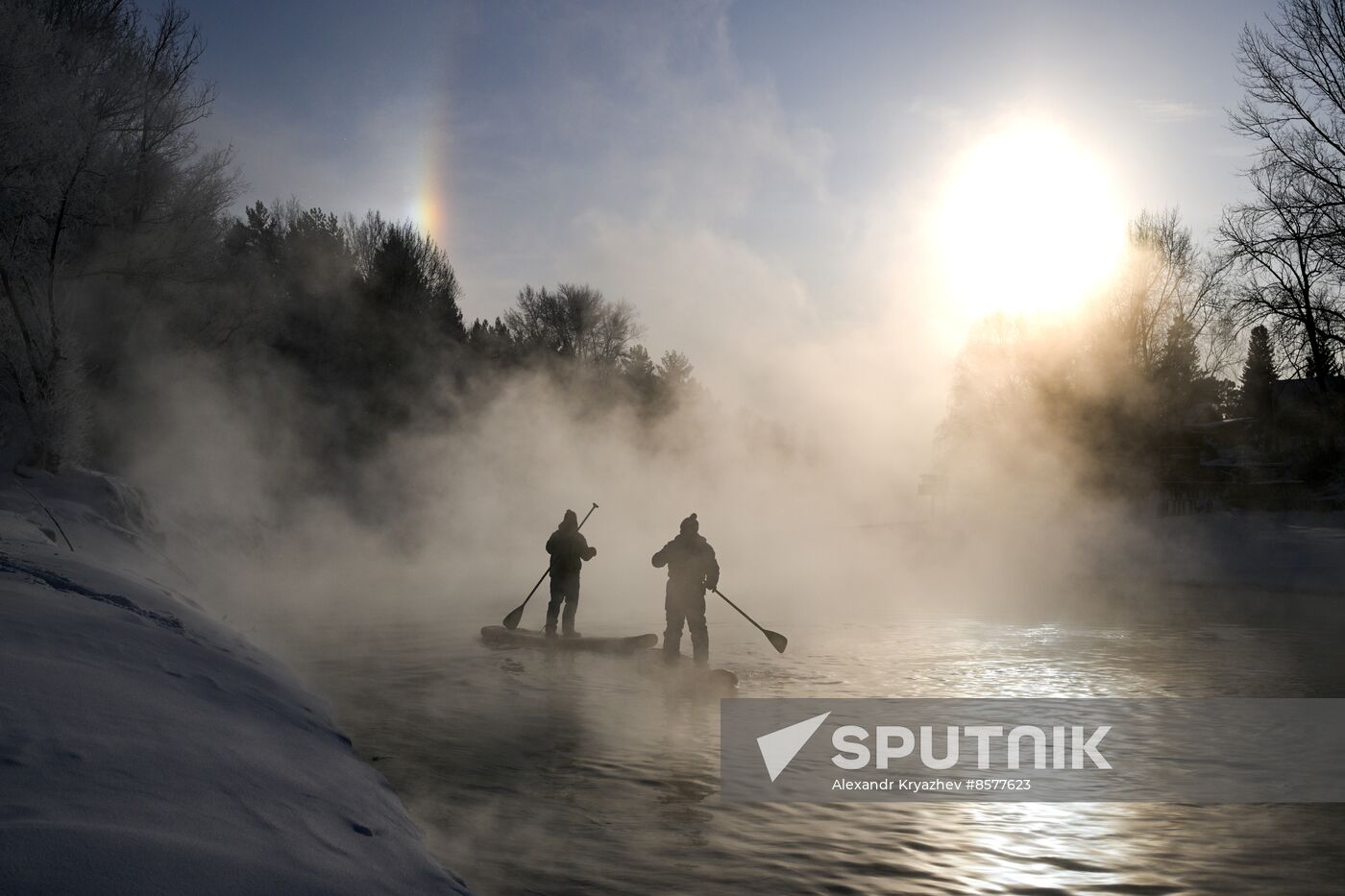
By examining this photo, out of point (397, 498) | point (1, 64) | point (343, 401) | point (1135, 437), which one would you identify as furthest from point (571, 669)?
point (1135, 437)

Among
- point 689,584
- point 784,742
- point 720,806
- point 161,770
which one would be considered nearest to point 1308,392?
point 689,584

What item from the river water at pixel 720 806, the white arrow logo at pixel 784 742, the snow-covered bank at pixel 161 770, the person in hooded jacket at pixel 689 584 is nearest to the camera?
the snow-covered bank at pixel 161 770

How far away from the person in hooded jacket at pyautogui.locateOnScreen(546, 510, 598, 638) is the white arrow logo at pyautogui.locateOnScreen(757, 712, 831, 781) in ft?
20.9

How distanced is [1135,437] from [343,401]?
37.7 meters

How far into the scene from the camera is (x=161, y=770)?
15.1 feet

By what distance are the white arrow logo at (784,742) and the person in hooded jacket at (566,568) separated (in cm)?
637

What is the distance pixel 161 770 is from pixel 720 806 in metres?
4.12

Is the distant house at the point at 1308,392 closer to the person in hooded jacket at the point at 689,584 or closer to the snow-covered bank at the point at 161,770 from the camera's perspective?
the person in hooded jacket at the point at 689,584

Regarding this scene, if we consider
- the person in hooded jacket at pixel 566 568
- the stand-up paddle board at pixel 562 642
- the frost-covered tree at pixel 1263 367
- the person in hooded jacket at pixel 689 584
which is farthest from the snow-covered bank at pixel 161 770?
the frost-covered tree at pixel 1263 367

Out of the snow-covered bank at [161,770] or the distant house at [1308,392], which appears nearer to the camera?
the snow-covered bank at [161,770]

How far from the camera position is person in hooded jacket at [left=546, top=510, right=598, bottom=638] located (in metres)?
15.8

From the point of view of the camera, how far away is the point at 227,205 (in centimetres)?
2520

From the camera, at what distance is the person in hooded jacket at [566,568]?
15.8 metres

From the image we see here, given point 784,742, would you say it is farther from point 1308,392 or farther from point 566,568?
point 1308,392
